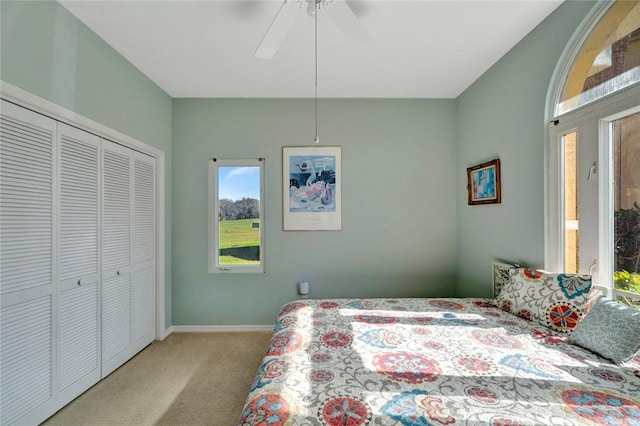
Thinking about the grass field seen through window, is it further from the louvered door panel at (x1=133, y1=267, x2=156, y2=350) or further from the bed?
→ the bed

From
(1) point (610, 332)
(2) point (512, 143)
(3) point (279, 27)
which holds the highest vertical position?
(3) point (279, 27)

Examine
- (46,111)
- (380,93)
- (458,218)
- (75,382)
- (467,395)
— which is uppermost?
(380,93)

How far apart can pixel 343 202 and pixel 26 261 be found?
2.58 metres

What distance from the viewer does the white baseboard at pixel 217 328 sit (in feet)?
9.97

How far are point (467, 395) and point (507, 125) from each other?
2.23 metres

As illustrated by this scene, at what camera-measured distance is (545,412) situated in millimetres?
956

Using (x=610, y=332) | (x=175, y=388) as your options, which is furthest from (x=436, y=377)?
(x=175, y=388)

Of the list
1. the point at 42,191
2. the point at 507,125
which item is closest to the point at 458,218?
the point at 507,125

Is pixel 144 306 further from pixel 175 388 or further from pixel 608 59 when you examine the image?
pixel 608 59

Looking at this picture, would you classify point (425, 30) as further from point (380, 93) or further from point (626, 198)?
point (626, 198)

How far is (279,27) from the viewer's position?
58.4 inches

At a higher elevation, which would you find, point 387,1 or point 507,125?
point 387,1

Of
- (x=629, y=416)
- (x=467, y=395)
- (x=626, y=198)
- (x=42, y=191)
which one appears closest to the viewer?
(x=629, y=416)

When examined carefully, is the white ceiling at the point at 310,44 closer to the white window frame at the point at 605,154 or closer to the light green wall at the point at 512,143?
the light green wall at the point at 512,143
